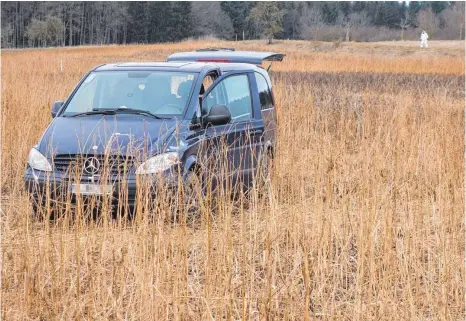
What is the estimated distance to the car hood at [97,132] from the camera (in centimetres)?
627

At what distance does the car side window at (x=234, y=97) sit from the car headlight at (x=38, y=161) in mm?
1582

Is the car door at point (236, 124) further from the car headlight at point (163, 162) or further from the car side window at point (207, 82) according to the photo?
the car headlight at point (163, 162)

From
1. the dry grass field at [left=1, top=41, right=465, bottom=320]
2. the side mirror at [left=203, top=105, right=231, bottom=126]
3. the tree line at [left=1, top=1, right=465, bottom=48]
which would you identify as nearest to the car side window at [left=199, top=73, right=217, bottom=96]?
the side mirror at [left=203, top=105, right=231, bottom=126]

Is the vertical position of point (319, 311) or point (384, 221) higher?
point (384, 221)

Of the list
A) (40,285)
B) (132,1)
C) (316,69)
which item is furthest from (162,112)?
(132,1)

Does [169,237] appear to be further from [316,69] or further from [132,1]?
[132,1]

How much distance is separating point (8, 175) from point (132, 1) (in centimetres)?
11324

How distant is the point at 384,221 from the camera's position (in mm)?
4902

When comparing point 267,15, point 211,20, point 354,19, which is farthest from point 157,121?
point 354,19

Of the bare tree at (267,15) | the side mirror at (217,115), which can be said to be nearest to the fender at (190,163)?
the side mirror at (217,115)

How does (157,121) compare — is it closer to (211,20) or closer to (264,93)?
(264,93)

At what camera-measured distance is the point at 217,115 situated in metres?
6.91

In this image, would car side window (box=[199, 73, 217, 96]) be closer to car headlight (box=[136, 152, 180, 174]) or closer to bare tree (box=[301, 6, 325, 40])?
car headlight (box=[136, 152, 180, 174])

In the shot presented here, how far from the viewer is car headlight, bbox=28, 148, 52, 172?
20.9 ft
